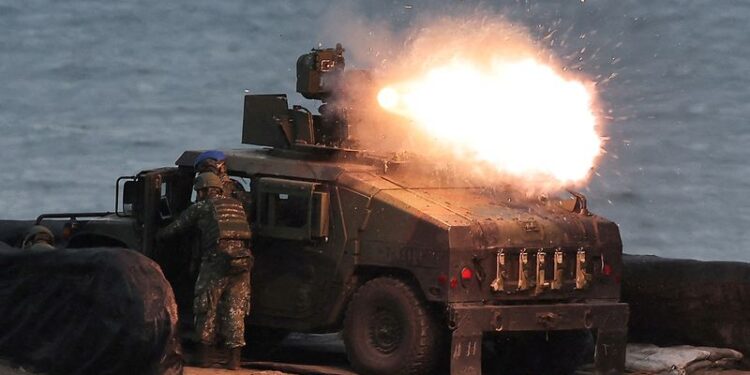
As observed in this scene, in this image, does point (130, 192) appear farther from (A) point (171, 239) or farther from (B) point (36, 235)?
(B) point (36, 235)

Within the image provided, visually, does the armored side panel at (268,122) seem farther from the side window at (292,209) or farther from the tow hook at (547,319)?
the tow hook at (547,319)

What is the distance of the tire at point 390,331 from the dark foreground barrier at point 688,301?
2.89 m

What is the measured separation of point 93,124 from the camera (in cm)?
4859

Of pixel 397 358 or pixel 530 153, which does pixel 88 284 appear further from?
pixel 530 153

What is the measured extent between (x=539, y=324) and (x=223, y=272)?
2817 millimetres

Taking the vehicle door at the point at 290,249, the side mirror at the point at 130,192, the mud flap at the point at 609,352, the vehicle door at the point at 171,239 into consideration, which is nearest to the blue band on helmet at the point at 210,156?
the vehicle door at the point at 290,249

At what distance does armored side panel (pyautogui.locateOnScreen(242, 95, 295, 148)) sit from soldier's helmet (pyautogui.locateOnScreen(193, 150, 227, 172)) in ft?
2.35

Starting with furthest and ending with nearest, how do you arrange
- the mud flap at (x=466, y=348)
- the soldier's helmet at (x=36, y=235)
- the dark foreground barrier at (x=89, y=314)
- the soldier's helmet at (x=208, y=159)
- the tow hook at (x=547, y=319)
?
the soldier's helmet at (x=36, y=235) < the soldier's helmet at (x=208, y=159) < the tow hook at (x=547, y=319) < the mud flap at (x=466, y=348) < the dark foreground barrier at (x=89, y=314)

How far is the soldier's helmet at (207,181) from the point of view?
16.0 metres

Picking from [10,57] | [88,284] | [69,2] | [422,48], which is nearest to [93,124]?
[10,57]

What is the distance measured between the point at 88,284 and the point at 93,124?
35.0 meters

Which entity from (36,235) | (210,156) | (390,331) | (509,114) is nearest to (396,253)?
(390,331)

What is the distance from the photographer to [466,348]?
48.8 ft

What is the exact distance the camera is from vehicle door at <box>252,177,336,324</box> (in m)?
15.8
